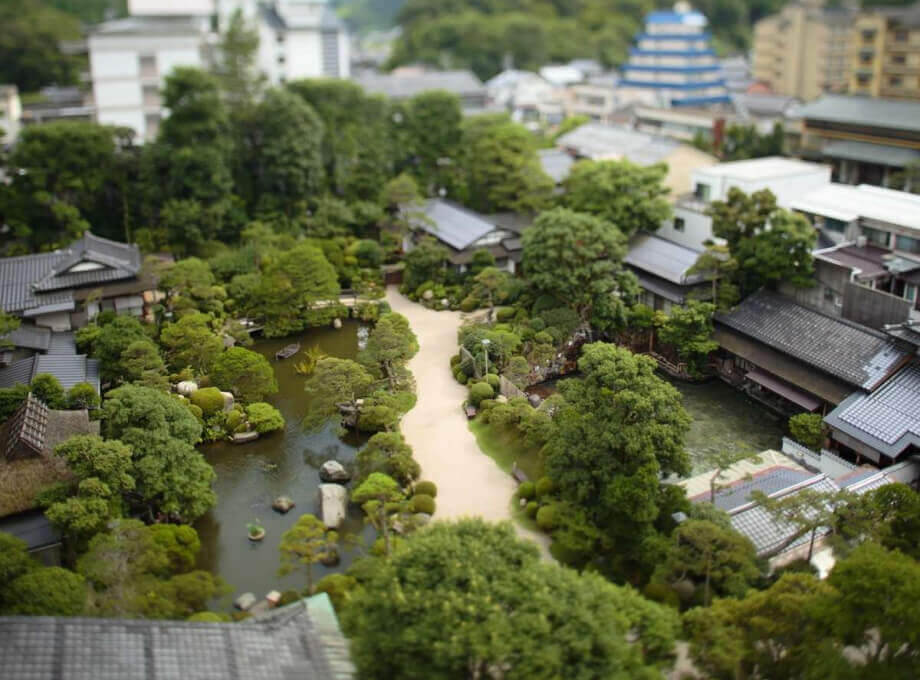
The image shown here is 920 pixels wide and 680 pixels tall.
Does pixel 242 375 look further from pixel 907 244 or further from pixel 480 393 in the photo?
pixel 907 244

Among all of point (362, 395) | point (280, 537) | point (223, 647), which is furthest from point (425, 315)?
point (223, 647)

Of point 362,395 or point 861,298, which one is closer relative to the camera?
point 362,395

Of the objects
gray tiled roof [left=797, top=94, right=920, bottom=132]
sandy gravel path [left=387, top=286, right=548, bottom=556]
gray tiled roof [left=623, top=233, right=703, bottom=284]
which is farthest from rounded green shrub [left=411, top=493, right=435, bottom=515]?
gray tiled roof [left=797, top=94, right=920, bottom=132]

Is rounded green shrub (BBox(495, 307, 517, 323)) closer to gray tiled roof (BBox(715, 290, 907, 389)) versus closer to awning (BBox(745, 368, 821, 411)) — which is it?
gray tiled roof (BBox(715, 290, 907, 389))

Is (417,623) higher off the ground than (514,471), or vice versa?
(417,623)

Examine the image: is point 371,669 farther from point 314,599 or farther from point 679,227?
point 679,227

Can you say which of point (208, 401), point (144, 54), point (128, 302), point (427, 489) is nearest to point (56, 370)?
point (208, 401)
